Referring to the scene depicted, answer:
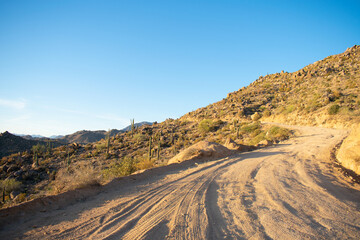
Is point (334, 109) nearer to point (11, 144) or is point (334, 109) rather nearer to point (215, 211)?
point (215, 211)

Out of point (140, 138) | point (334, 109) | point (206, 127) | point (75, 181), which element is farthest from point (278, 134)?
point (140, 138)

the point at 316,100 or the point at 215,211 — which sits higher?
the point at 316,100

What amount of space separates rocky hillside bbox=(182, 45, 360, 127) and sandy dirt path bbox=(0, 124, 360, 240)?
17.6 meters

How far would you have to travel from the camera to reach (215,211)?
4.20 m

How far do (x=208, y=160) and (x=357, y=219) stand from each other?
7.35 m

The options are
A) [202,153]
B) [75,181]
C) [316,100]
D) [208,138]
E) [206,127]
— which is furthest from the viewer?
[206,127]

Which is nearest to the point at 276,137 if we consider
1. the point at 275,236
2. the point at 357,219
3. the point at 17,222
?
the point at 357,219

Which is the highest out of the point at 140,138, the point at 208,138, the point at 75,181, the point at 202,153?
the point at 140,138

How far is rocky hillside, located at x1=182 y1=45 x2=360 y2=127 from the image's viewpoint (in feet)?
67.6

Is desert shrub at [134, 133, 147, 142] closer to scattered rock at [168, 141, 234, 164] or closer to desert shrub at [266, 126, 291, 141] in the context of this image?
desert shrub at [266, 126, 291, 141]

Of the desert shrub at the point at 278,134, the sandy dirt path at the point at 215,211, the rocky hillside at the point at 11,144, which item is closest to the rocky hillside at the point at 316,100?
the desert shrub at the point at 278,134

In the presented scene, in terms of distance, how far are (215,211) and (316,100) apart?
28.7 meters

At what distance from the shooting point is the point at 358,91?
2323cm

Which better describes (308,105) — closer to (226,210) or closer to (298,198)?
(298,198)
